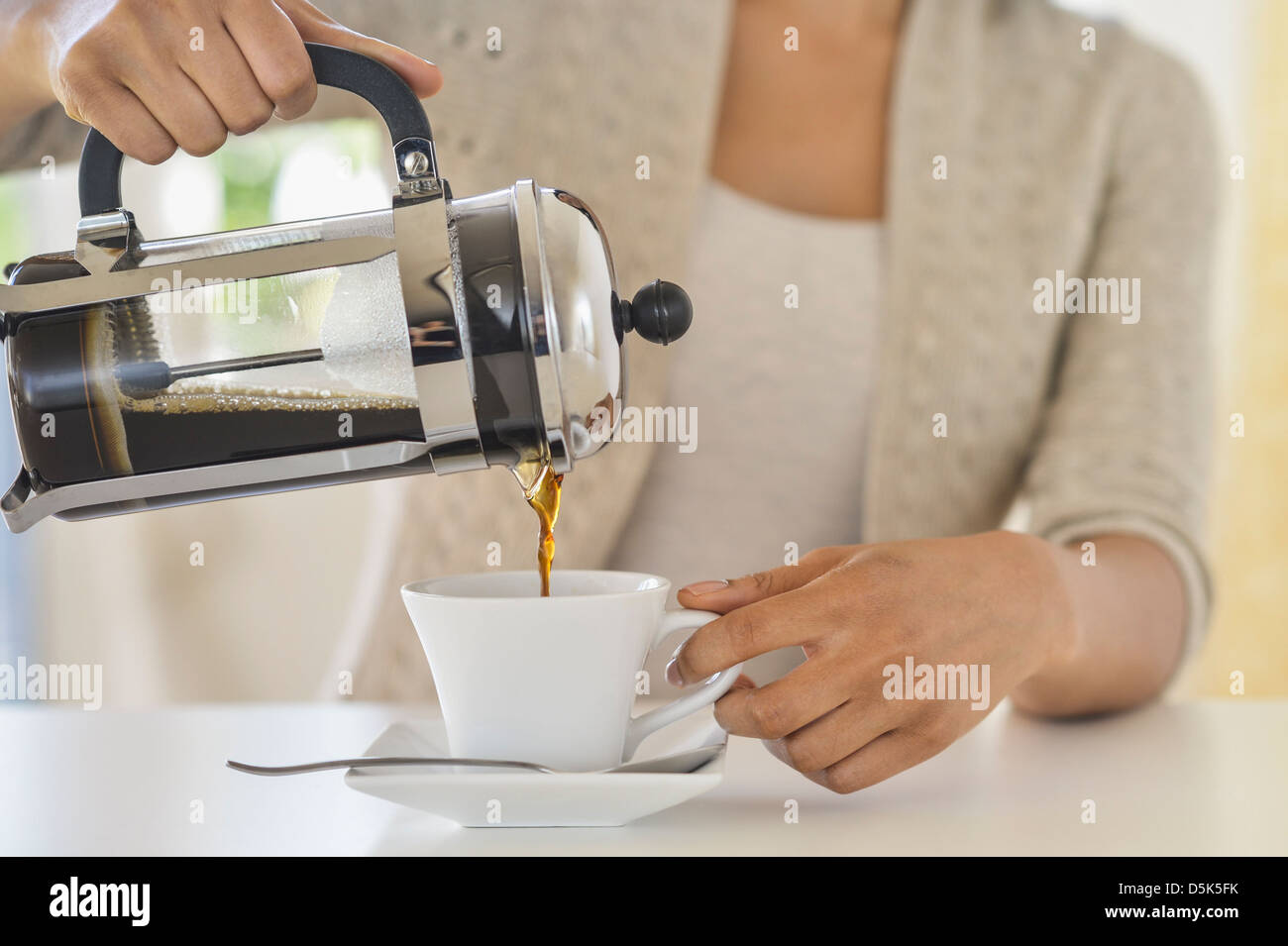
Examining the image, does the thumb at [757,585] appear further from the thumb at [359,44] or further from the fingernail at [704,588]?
the thumb at [359,44]

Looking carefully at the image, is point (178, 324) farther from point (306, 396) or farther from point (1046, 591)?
point (1046, 591)

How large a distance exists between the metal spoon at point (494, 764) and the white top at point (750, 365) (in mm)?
554

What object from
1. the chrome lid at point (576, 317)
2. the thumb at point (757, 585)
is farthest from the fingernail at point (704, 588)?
the chrome lid at point (576, 317)

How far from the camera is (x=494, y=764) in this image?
0.54 m

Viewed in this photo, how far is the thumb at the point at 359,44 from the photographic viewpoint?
57cm

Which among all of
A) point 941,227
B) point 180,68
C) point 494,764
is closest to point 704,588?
point 494,764

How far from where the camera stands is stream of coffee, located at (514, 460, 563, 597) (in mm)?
538

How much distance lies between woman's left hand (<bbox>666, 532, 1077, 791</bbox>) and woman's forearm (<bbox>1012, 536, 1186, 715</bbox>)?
0.34 ft

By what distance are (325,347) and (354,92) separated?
0.14 metres

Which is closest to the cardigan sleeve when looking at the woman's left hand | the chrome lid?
the woman's left hand

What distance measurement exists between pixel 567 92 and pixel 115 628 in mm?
1213

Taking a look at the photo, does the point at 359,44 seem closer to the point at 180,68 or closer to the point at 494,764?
the point at 180,68

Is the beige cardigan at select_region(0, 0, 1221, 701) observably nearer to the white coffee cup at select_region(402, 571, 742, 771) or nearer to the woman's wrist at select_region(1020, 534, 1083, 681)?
the woman's wrist at select_region(1020, 534, 1083, 681)
